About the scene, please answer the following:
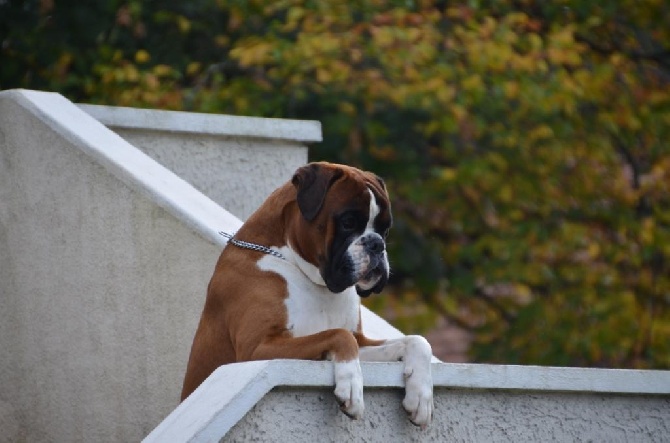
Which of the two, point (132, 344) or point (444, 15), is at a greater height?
point (132, 344)

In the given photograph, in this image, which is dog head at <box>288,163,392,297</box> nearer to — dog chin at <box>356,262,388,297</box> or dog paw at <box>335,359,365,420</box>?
dog chin at <box>356,262,388,297</box>

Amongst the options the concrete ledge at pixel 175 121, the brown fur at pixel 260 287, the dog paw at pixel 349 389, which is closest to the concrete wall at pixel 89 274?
the concrete ledge at pixel 175 121

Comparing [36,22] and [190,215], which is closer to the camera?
[190,215]

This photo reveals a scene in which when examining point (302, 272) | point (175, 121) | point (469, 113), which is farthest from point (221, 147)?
point (469, 113)

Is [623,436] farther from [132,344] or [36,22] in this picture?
[36,22]

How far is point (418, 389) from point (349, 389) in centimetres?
32

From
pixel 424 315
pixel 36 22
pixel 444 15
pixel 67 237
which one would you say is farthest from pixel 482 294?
pixel 67 237

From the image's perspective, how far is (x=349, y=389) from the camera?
3812 millimetres

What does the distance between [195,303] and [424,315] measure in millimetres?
6651

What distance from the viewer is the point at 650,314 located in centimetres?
1138

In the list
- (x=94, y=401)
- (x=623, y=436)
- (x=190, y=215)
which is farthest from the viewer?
(x=94, y=401)

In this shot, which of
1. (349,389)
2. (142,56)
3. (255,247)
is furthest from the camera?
(142,56)

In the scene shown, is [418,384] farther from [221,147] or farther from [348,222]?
[221,147]

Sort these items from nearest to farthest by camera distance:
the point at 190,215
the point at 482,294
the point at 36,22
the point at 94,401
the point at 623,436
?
the point at 623,436 → the point at 190,215 → the point at 94,401 → the point at 36,22 → the point at 482,294
